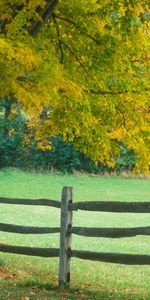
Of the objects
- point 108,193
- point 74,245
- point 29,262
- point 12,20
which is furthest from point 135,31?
point 108,193

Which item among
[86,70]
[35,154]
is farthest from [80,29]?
[35,154]

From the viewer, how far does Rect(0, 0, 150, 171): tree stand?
8.50 meters

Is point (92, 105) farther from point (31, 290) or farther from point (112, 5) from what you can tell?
point (31, 290)

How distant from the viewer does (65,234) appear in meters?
9.67

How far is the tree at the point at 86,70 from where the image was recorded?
27.9 feet

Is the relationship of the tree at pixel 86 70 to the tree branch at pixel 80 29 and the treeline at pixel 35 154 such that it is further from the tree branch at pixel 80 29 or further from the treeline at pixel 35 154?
the treeline at pixel 35 154

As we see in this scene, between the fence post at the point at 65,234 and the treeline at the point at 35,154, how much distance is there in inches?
1061

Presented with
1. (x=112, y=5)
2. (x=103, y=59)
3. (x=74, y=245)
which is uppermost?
(x=112, y=5)

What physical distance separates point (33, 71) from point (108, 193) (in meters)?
26.3

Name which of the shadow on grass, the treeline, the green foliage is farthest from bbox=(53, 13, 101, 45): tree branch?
the treeline

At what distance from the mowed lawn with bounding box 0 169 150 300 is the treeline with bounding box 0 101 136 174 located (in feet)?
2.66

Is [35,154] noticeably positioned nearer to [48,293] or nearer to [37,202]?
[37,202]

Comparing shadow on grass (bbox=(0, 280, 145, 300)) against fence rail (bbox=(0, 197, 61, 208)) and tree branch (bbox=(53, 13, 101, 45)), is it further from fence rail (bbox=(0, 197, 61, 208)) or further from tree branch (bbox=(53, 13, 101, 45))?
tree branch (bbox=(53, 13, 101, 45))

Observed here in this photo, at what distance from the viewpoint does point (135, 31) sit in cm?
1038
